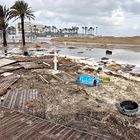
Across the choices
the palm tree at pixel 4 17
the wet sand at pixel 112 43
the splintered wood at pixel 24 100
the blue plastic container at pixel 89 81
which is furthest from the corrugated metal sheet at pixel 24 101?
the wet sand at pixel 112 43

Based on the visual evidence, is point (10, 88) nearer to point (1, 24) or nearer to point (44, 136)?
point (44, 136)

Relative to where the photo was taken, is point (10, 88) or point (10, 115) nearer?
point (10, 115)

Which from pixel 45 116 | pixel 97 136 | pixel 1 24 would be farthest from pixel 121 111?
pixel 1 24

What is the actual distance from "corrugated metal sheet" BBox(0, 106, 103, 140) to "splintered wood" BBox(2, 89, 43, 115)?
2.00ft

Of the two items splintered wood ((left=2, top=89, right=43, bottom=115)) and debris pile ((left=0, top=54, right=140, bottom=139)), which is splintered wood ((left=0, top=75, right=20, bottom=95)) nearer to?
debris pile ((left=0, top=54, right=140, bottom=139))

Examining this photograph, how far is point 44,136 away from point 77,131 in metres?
0.84

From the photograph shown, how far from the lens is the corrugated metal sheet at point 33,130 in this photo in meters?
4.52

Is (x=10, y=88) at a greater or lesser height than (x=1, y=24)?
lesser

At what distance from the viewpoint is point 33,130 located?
4781 mm

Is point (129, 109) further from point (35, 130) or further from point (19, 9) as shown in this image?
point (19, 9)

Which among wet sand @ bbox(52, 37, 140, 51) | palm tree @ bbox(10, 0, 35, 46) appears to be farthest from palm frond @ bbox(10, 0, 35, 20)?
wet sand @ bbox(52, 37, 140, 51)

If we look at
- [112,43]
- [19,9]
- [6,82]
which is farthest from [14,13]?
[112,43]

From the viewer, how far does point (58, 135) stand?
460 centimetres

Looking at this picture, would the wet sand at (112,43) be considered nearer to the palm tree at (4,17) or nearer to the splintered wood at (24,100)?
the palm tree at (4,17)
